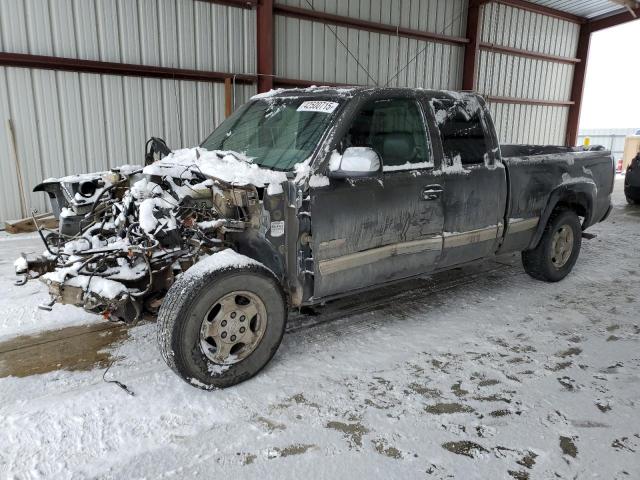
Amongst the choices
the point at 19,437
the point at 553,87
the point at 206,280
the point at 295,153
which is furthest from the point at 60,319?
the point at 553,87

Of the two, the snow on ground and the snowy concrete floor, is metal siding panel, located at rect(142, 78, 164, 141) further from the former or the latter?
the snowy concrete floor

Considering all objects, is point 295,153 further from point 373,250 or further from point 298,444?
point 298,444

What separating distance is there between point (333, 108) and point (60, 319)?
9.35ft

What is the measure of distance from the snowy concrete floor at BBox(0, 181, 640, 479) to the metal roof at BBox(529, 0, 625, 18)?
42.8ft

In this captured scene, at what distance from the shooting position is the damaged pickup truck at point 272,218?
2953 millimetres

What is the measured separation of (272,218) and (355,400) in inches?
48.9

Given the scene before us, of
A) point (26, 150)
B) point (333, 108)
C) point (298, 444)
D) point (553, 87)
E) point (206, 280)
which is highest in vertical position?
point (553, 87)

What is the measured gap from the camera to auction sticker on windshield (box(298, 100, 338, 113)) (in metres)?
3.53

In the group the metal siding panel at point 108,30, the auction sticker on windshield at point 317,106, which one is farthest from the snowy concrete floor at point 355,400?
the metal siding panel at point 108,30

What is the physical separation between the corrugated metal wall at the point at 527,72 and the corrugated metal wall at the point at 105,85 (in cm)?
753

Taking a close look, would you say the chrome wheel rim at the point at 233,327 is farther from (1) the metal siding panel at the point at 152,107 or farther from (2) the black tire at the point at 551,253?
(1) the metal siding panel at the point at 152,107

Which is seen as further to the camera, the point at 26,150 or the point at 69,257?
the point at 26,150

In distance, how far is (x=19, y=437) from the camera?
255 centimetres

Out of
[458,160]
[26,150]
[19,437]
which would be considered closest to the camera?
[19,437]
